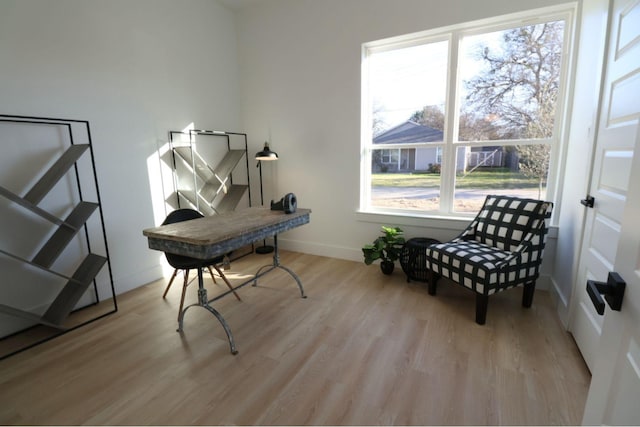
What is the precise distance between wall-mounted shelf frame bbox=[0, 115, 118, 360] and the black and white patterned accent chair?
2854 mm

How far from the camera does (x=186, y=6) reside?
131 inches

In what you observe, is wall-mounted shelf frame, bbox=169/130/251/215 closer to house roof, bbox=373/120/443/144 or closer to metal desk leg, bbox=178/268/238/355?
metal desk leg, bbox=178/268/238/355

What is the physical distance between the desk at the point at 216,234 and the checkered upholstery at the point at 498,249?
133cm

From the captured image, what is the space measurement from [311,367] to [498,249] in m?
1.87

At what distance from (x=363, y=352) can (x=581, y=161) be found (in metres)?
2.07

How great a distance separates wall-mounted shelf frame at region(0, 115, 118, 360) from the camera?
213 centimetres

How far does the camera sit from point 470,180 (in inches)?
123

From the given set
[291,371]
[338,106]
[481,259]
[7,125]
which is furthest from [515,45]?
[7,125]

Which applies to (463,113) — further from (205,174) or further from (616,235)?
(205,174)

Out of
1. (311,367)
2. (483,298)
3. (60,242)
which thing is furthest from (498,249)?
Result: (60,242)

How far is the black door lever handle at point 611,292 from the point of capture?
0.75m

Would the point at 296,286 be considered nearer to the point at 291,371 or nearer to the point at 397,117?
the point at 291,371

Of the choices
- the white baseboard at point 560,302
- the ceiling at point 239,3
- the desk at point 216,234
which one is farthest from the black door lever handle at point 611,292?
the ceiling at point 239,3

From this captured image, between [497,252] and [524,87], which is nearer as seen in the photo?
[497,252]
